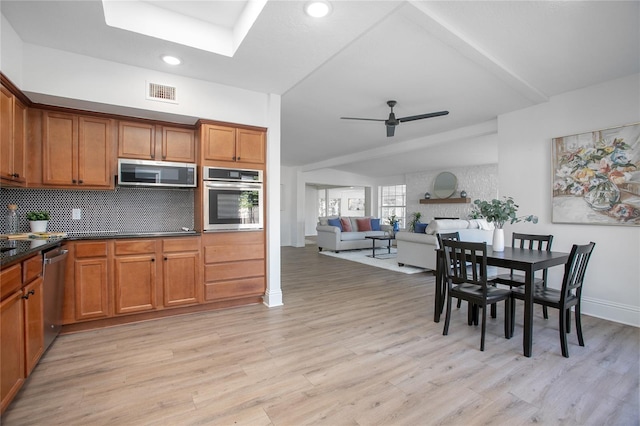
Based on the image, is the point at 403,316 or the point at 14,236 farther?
the point at 403,316

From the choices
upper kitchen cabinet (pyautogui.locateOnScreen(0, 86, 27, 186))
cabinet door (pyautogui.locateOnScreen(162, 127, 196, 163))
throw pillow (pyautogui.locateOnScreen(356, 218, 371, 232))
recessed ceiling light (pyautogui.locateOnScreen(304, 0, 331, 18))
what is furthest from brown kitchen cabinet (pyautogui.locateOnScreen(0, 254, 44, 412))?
throw pillow (pyautogui.locateOnScreen(356, 218, 371, 232))

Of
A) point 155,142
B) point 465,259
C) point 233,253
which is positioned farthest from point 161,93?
point 465,259

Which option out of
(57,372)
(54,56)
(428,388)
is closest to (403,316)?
(428,388)

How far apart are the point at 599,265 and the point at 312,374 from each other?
3464 mm

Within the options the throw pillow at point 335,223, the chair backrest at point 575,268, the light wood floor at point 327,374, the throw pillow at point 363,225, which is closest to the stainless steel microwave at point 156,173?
the light wood floor at point 327,374

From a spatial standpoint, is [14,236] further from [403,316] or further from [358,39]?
[403,316]

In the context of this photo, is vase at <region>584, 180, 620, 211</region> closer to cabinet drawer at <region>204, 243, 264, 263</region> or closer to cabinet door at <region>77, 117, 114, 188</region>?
cabinet drawer at <region>204, 243, 264, 263</region>

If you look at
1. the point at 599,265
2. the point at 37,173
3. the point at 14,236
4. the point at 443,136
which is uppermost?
the point at 443,136

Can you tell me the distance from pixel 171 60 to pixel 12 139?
1428mm

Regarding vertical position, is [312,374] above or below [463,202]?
below

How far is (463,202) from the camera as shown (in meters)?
8.67

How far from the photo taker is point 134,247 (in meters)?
2.97

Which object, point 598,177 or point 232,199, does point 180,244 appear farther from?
point 598,177

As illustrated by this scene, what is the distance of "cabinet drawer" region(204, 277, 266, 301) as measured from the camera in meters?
3.35
